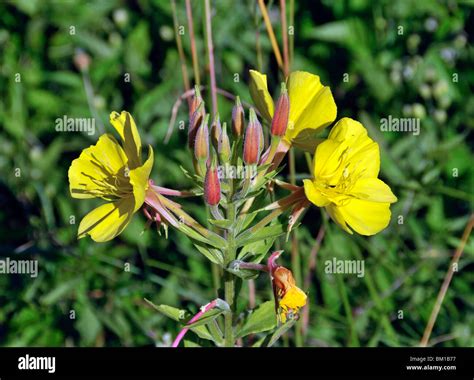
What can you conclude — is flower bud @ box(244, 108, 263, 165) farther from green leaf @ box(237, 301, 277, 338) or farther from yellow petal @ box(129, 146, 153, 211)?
green leaf @ box(237, 301, 277, 338)

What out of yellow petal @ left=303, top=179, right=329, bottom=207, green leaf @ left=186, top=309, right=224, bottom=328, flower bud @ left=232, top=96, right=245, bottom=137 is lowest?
green leaf @ left=186, top=309, right=224, bottom=328

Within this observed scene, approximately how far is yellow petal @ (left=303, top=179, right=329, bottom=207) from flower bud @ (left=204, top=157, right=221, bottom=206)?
0.48 feet

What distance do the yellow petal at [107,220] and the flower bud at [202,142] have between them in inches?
6.2

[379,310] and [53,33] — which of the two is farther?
[53,33]

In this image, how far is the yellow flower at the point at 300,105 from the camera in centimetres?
148

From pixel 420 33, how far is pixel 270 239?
140 cm

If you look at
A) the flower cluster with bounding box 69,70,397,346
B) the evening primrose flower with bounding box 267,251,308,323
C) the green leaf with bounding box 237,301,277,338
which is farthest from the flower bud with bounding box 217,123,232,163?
the green leaf with bounding box 237,301,277,338

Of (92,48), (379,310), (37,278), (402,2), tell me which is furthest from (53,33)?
(379,310)

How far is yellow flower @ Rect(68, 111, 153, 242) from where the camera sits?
1444 millimetres

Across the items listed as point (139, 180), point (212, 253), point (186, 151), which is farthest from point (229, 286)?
point (186, 151)

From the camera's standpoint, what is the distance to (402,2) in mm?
2660

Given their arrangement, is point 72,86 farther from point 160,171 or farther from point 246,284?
point 246,284

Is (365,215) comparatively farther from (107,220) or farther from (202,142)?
(107,220)
